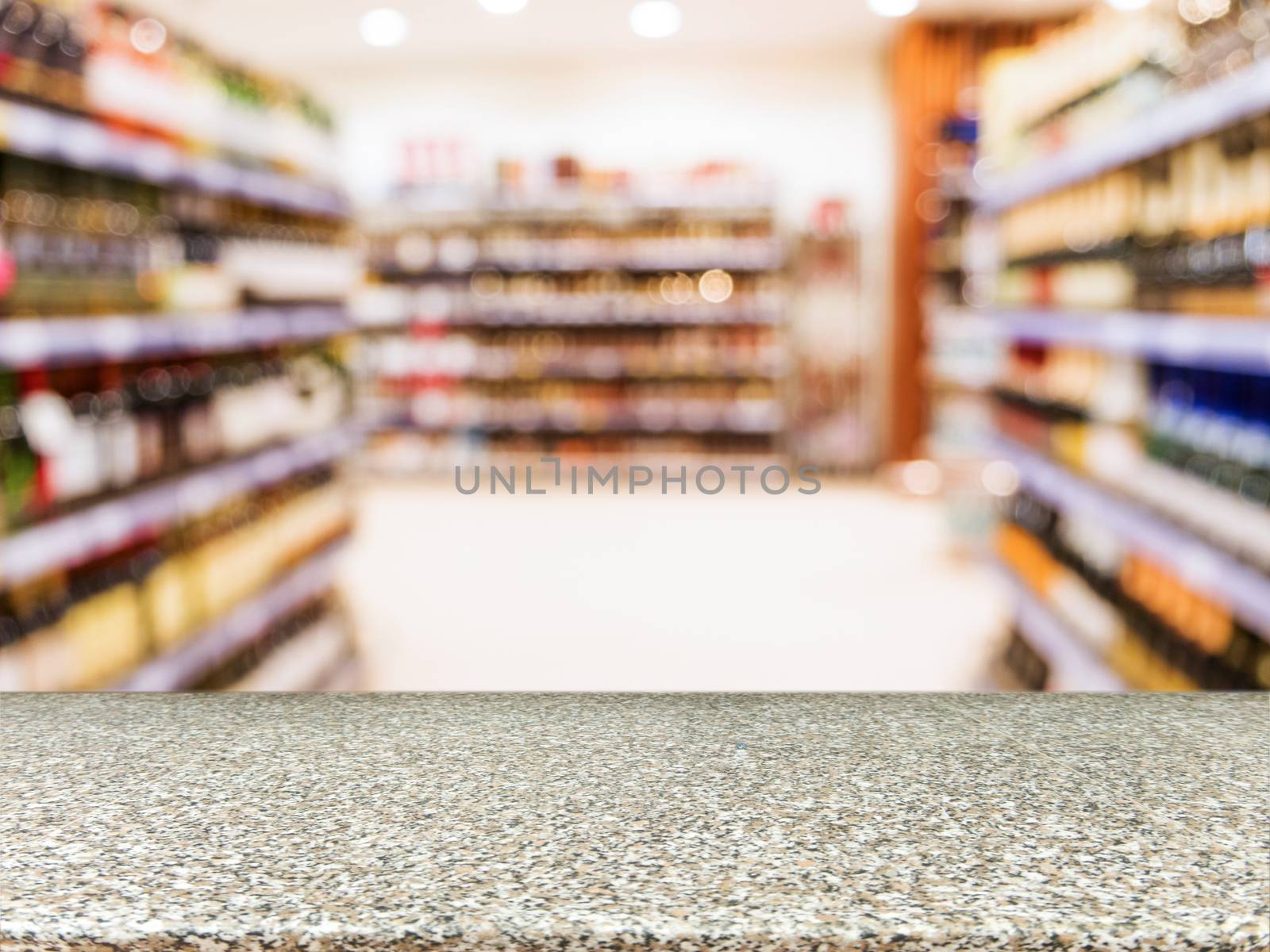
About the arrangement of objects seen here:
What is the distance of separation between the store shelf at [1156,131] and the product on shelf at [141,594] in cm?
280

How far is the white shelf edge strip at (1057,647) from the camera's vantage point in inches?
139

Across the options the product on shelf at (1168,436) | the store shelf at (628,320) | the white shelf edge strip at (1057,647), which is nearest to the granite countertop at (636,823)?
the product on shelf at (1168,436)

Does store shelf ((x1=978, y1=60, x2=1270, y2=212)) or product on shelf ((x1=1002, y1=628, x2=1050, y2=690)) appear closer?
store shelf ((x1=978, y1=60, x2=1270, y2=212))

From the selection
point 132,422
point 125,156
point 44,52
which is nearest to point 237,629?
point 132,422

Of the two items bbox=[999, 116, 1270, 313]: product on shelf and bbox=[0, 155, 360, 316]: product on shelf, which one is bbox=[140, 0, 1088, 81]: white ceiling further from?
bbox=[999, 116, 1270, 313]: product on shelf

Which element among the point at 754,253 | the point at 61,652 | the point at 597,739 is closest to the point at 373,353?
the point at 754,253

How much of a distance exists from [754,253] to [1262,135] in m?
6.65

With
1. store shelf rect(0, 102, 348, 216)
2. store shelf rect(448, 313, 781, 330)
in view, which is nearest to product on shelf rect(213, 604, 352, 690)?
store shelf rect(0, 102, 348, 216)

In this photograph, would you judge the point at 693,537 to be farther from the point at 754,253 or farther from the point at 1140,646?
the point at 1140,646

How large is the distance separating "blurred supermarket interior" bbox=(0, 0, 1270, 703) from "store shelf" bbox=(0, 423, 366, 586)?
17mm

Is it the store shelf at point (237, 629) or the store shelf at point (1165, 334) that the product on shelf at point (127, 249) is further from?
the store shelf at point (1165, 334)

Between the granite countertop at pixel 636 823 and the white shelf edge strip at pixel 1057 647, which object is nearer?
the granite countertop at pixel 636 823

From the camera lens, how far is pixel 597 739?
117 cm

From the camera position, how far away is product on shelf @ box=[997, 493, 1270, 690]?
3023 millimetres
